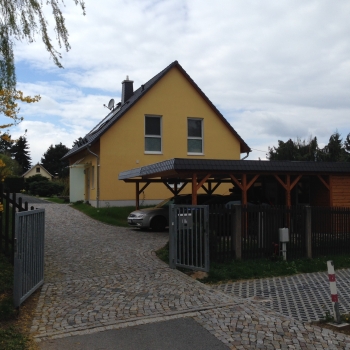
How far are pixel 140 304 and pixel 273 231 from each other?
513cm

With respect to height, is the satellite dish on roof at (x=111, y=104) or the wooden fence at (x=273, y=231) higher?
the satellite dish on roof at (x=111, y=104)

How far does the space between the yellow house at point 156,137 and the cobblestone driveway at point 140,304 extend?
11.4 meters

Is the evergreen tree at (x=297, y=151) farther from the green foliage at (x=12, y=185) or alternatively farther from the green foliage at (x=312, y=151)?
the green foliage at (x=12, y=185)

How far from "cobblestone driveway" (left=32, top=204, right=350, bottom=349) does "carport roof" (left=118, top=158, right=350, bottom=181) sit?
2616mm

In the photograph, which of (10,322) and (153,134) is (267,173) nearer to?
(10,322)

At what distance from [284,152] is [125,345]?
44.4 m

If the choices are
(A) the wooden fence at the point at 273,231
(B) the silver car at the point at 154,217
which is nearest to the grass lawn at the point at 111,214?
(B) the silver car at the point at 154,217

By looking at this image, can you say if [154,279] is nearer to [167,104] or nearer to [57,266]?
[57,266]

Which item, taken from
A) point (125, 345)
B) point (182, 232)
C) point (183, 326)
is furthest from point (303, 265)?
point (125, 345)

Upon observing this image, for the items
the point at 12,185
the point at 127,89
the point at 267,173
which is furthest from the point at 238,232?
the point at 127,89

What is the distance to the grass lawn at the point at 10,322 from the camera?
5.63m

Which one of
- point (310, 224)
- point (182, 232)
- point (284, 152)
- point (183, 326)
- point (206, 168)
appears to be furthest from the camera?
point (284, 152)

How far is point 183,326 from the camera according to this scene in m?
6.48

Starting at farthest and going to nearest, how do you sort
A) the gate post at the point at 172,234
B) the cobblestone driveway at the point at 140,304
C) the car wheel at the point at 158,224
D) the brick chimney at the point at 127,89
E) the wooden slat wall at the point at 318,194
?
1. the brick chimney at the point at 127,89
2. the car wheel at the point at 158,224
3. the wooden slat wall at the point at 318,194
4. the gate post at the point at 172,234
5. the cobblestone driveway at the point at 140,304
